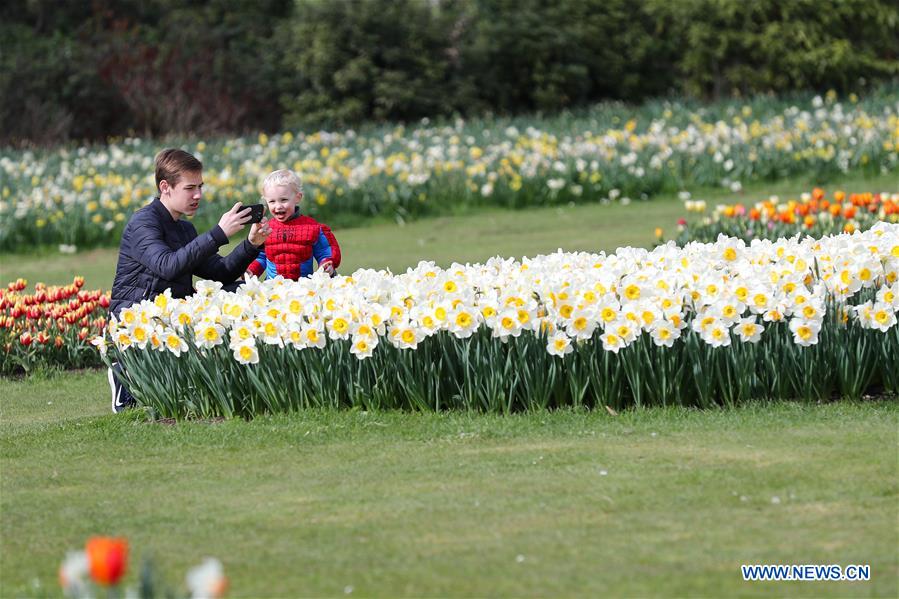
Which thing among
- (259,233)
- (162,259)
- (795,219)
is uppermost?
(259,233)

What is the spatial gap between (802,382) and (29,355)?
15.3 feet

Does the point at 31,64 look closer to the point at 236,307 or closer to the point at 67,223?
the point at 67,223

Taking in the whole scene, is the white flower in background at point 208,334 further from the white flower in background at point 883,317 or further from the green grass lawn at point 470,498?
the white flower in background at point 883,317

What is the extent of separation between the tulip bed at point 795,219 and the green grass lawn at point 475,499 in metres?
4.24

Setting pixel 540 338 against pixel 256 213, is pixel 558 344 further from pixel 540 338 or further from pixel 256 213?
pixel 256 213

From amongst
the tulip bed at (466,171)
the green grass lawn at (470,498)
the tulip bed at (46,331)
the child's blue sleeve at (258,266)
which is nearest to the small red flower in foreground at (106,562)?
the green grass lawn at (470,498)

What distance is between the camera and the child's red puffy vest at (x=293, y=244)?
692 cm

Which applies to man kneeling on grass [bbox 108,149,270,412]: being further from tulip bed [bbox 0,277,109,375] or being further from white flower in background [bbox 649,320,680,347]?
white flower in background [bbox 649,320,680,347]

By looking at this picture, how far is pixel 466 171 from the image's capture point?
15883 mm

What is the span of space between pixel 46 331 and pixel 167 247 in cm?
220

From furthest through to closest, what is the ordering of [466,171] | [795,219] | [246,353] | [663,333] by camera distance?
1. [466,171]
2. [795,219]
3. [246,353]
4. [663,333]

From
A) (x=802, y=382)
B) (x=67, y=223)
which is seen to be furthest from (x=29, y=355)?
(x=67, y=223)

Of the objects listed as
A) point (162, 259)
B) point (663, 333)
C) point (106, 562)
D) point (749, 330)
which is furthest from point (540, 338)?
point (106, 562)

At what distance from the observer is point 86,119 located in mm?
22594
